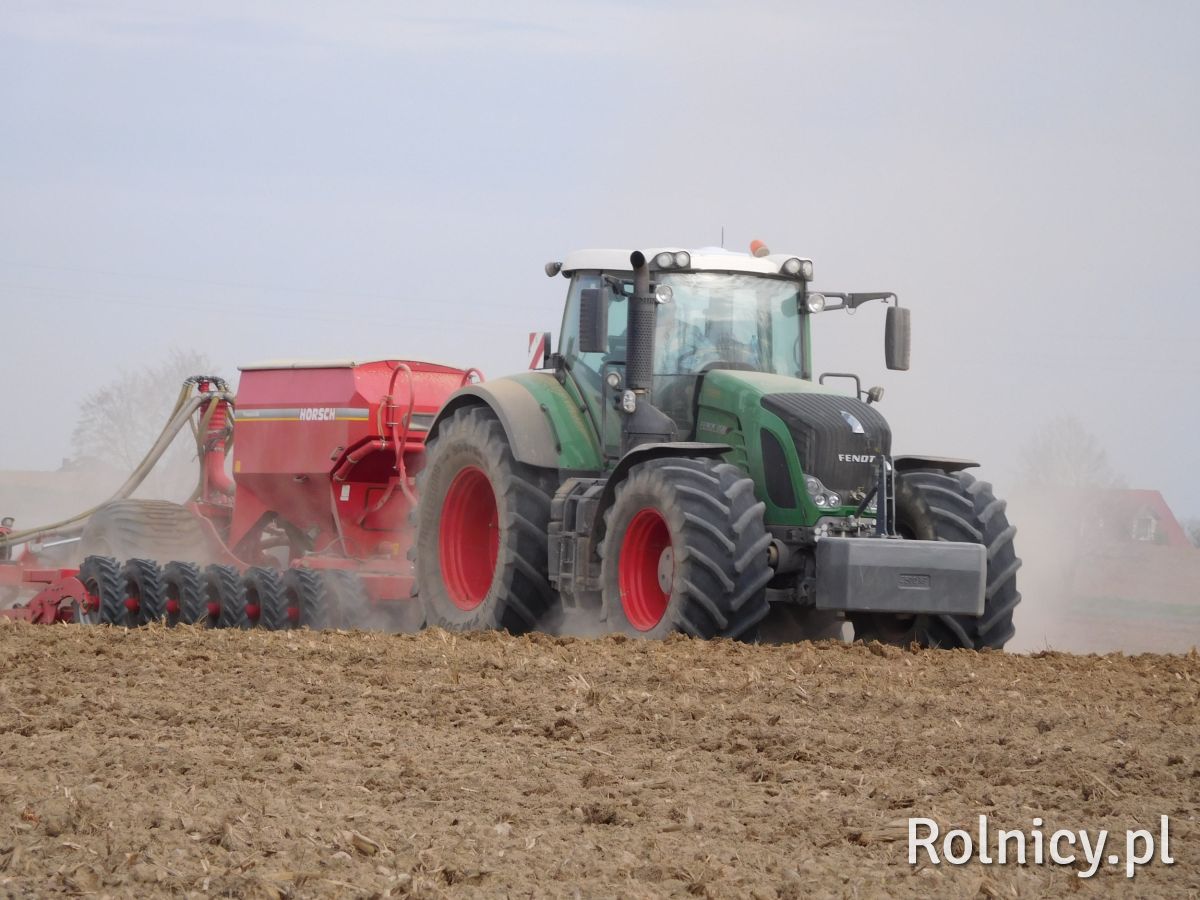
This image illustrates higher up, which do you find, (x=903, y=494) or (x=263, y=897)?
(x=903, y=494)

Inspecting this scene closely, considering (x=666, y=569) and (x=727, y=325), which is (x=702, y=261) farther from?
(x=666, y=569)

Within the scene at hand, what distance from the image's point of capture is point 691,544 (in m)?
8.70

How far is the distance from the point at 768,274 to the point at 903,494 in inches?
65.8

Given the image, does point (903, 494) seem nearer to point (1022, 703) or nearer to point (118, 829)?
point (1022, 703)

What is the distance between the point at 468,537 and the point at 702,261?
2.71 m

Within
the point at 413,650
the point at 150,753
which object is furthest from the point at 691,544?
the point at 150,753

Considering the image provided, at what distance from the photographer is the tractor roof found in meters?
10.1

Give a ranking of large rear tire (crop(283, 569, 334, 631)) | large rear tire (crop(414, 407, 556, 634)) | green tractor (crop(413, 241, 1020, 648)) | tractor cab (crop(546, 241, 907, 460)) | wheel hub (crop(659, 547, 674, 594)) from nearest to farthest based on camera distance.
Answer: green tractor (crop(413, 241, 1020, 648)) → wheel hub (crop(659, 547, 674, 594)) → tractor cab (crop(546, 241, 907, 460)) → large rear tire (crop(414, 407, 556, 634)) → large rear tire (crop(283, 569, 334, 631))

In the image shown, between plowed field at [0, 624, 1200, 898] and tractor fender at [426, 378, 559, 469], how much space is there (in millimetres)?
1930

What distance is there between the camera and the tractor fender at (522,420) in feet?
33.8

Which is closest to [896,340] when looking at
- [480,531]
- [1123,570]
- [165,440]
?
[480,531]

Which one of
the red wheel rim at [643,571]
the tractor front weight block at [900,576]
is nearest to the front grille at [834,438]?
the tractor front weight block at [900,576]

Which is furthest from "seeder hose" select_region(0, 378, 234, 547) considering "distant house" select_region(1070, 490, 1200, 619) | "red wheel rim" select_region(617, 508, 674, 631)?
"distant house" select_region(1070, 490, 1200, 619)

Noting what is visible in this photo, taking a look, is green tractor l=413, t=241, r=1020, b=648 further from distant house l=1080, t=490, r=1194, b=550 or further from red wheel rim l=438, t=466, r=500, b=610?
distant house l=1080, t=490, r=1194, b=550
